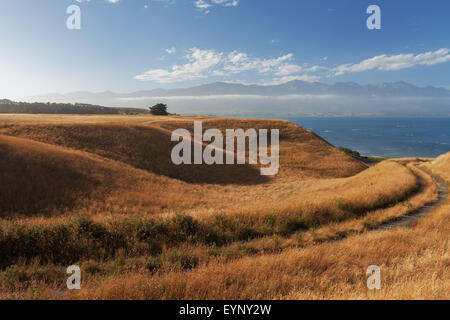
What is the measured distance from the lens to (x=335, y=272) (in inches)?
210

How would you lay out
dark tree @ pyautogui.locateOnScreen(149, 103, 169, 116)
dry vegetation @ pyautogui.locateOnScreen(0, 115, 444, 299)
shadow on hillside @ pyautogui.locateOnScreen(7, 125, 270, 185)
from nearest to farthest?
1. dry vegetation @ pyautogui.locateOnScreen(0, 115, 444, 299)
2. shadow on hillside @ pyautogui.locateOnScreen(7, 125, 270, 185)
3. dark tree @ pyautogui.locateOnScreen(149, 103, 169, 116)

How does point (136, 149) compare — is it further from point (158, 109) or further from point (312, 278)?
point (158, 109)

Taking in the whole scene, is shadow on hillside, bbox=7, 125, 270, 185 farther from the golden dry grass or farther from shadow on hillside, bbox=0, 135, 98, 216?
the golden dry grass

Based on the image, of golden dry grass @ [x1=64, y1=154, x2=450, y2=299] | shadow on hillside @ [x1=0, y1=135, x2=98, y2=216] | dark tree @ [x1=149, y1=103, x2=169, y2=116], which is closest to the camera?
golden dry grass @ [x1=64, y1=154, x2=450, y2=299]

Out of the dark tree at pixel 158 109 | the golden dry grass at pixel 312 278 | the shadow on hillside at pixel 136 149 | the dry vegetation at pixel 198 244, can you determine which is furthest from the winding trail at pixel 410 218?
the dark tree at pixel 158 109

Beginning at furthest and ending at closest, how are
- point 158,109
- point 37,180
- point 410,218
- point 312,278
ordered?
point 158,109 → point 37,180 → point 410,218 → point 312,278

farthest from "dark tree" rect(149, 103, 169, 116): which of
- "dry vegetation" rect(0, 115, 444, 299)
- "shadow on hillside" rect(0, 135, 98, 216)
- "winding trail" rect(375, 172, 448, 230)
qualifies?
"winding trail" rect(375, 172, 448, 230)

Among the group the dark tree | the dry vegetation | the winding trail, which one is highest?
the dark tree

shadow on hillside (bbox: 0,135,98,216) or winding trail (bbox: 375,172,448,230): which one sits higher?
shadow on hillside (bbox: 0,135,98,216)

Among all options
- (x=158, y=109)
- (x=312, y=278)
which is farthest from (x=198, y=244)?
(x=158, y=109)

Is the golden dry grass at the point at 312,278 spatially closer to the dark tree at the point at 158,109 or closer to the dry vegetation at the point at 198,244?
the dry vegetation at the point at 198,244
